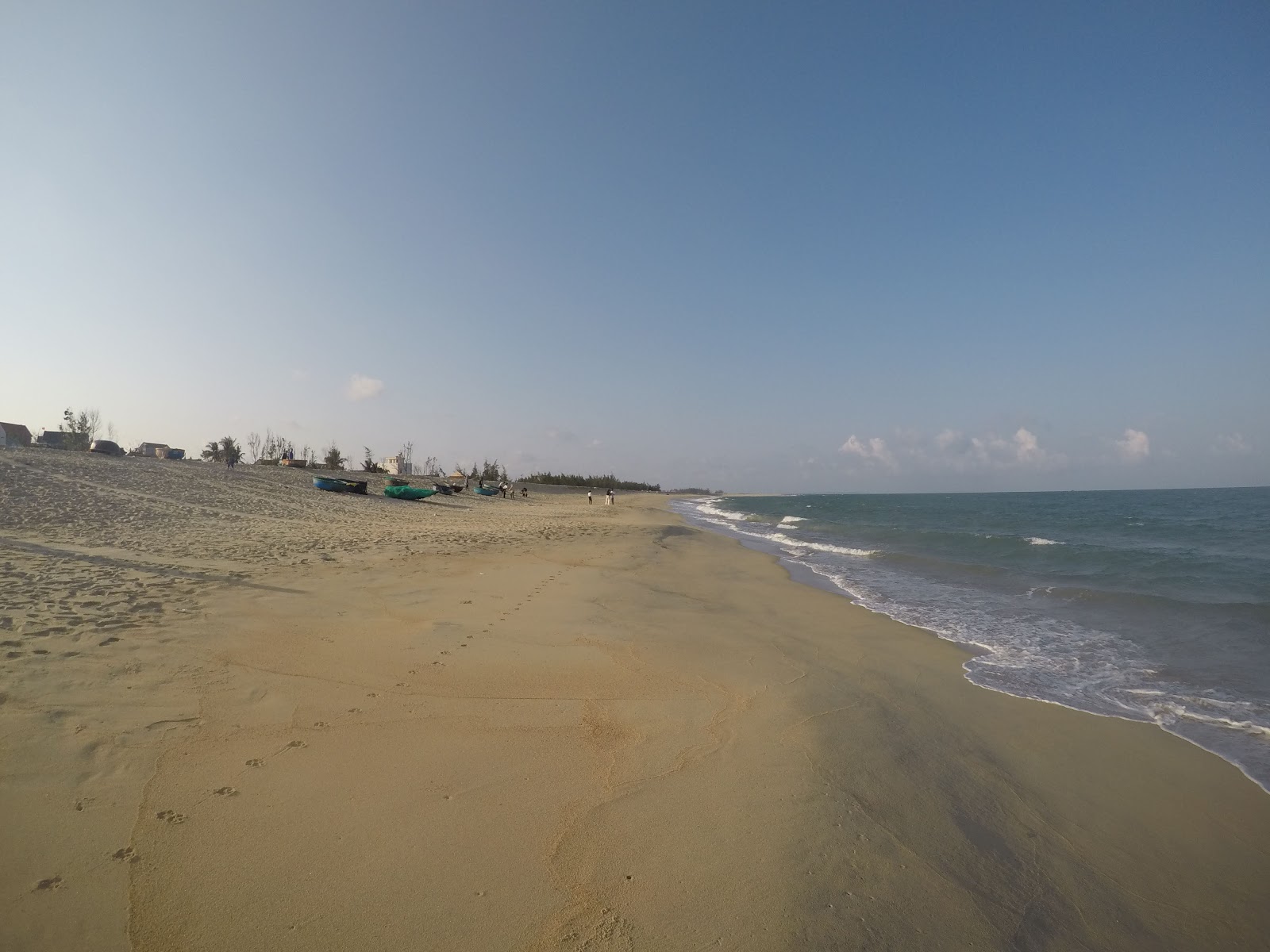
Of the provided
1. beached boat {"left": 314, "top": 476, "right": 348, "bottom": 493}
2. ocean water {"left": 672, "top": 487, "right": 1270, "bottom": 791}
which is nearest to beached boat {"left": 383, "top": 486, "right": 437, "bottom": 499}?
beached boat {"left": 314, "top": 476, "right": 348, "bottom": 493}

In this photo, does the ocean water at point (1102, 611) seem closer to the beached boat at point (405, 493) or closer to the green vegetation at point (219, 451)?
the beached boat at point (405, 493)

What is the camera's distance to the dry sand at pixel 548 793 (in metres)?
2.87

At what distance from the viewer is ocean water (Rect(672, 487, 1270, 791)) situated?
6797 mm

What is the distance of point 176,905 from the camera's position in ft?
8.90

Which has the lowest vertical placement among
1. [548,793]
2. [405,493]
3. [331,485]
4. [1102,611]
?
[1102,611]

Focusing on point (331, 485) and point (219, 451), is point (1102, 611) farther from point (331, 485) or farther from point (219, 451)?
point (219, 451)

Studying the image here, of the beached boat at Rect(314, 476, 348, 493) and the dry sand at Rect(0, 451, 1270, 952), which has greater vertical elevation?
the beached boat at Rect(314, 476, 348, 493)

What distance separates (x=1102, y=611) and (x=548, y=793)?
12.9m

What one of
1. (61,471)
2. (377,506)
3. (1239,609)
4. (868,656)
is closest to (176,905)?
(868,656)

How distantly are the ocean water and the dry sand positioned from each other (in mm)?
809

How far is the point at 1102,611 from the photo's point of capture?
38.8 feet

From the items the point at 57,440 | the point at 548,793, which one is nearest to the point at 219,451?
the point at 57,440

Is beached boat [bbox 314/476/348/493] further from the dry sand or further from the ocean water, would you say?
the dry sand

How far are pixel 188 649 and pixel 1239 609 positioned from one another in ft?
58.3
